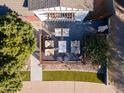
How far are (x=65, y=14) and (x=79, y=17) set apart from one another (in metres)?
1.22

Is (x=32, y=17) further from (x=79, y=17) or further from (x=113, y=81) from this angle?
(x=113, y=81)

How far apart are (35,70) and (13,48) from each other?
4.63 metres

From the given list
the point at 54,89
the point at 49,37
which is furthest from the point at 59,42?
the point at 54,89

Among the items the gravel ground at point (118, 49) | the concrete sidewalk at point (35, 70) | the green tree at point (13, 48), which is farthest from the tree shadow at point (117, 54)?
the green tree at point (13, 48)

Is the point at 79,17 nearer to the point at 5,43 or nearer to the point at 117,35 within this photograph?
the point at 117,35

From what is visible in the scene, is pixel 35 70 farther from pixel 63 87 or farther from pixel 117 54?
pixel 117 54

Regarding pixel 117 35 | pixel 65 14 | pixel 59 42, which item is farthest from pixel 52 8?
pixel 117 35

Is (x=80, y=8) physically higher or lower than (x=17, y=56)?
higher

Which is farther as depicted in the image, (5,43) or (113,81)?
(113,81)

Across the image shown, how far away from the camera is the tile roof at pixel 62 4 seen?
107ft

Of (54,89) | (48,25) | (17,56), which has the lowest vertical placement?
(54,89)

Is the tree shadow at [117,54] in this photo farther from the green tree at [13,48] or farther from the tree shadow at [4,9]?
the tree shadow at [4,9]

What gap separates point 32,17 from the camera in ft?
117

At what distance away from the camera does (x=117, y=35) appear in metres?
36.7
